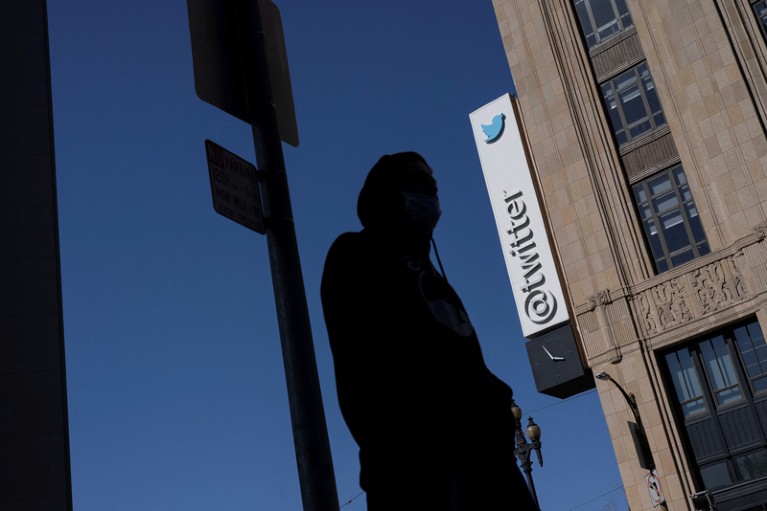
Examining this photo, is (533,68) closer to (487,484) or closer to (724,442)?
(724,442)

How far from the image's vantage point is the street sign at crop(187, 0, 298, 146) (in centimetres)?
434

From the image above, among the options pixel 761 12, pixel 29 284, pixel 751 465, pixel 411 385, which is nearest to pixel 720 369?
pixel 751 465

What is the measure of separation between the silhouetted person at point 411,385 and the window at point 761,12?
3069 cm

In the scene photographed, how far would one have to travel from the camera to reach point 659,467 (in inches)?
1088

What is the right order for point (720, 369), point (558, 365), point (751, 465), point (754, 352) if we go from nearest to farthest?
point (751, 465) < point (754, 352) < point (720, 369) < point (558, 365)

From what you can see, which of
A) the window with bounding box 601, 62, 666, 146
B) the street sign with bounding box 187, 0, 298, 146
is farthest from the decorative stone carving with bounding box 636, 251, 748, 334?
the street sign with bounding box 187, 0, 298, 146

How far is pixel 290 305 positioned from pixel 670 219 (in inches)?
1117

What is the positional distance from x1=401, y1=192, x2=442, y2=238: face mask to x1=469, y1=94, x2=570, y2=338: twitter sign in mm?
30273

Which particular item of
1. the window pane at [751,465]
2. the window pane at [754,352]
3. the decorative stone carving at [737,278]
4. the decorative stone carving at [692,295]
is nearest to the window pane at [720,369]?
the window pane at [754,352]

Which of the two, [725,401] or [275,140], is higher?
[275,140]

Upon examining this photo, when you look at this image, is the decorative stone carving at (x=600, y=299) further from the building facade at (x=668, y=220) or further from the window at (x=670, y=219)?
the window at (x=670, y=219)

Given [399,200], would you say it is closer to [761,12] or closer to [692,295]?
[692,295]

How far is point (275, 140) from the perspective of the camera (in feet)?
14.3

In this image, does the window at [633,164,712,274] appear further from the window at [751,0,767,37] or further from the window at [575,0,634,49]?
the window at [575,0,634,49]
